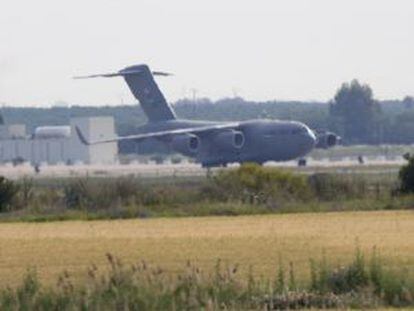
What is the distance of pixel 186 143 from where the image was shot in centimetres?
9506

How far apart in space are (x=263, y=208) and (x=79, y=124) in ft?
262

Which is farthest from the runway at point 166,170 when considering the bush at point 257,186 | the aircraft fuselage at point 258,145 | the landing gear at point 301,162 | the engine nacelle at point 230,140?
the bush at point 257,186

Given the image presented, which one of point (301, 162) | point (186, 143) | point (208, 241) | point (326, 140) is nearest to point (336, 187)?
point (208, 241)

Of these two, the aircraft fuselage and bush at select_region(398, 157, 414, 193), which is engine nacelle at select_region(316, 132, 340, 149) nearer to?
the aircraft fuselage

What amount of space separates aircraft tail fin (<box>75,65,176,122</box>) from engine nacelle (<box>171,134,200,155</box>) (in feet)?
19.3

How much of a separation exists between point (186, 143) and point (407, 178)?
39.8 meters

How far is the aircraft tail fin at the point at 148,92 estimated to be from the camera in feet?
334

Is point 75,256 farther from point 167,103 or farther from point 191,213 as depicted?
point 167,103

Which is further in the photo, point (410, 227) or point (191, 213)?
point (191, 213)

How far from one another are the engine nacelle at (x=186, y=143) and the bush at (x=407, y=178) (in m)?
38.7

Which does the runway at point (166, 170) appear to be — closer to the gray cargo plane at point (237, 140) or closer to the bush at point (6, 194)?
the gray cargo plane at point (237, 140)

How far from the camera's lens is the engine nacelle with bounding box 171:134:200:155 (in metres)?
95.1

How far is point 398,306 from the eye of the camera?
2364 centimetres

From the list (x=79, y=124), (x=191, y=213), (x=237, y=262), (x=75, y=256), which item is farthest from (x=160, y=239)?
(x=79, y=124)
